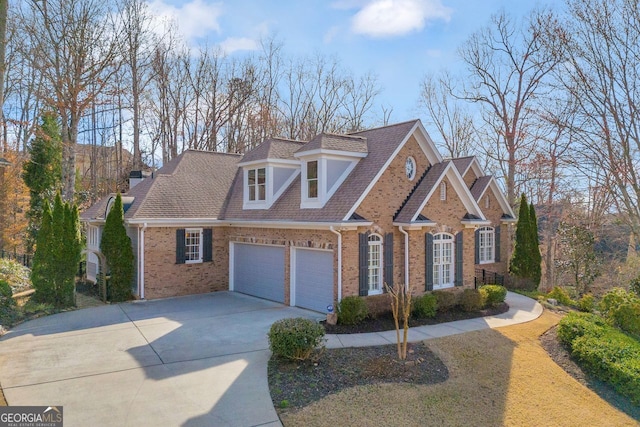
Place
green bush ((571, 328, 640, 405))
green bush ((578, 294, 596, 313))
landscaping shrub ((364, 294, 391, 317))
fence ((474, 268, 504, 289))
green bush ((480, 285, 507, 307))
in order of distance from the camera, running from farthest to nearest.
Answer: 1. fence ((474, 268, 504, 289))
2. green bush ((578, 294, 596, 313))
3. green bush ((480, 285, 507, 307))
4. landscaping shrub ((364, 294, 391, 317))
5. green bush ((571, 328, 640, 405))

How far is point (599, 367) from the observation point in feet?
31.6

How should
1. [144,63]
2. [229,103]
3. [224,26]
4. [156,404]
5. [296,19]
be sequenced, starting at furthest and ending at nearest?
[229,103]
[144,63]
[224,26]
[296,19]
[156,404]

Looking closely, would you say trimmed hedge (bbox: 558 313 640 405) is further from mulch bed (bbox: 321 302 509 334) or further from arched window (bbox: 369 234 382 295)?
→ arched window (bbox: 369 234 382 295)

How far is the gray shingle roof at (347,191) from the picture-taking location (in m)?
13.3

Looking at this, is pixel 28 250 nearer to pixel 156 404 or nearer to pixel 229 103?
pixel 229 103

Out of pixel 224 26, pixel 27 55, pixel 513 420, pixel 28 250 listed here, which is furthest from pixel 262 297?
pixel 28 250

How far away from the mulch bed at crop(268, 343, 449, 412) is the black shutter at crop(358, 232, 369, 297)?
327cm

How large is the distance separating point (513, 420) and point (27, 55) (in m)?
23.0

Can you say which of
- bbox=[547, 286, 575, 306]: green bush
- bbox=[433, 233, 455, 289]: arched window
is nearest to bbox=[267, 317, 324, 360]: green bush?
bbox=[433, 233, 455, 289]: arched window

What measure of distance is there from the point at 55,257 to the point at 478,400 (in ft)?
44.7

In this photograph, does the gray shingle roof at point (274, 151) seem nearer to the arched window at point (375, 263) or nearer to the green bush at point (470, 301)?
the arched window at point (375, 263)

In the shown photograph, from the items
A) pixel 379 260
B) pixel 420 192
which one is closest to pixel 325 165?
pixel 420 192

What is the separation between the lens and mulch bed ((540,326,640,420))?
859cm

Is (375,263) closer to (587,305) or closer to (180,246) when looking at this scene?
(180,246)
